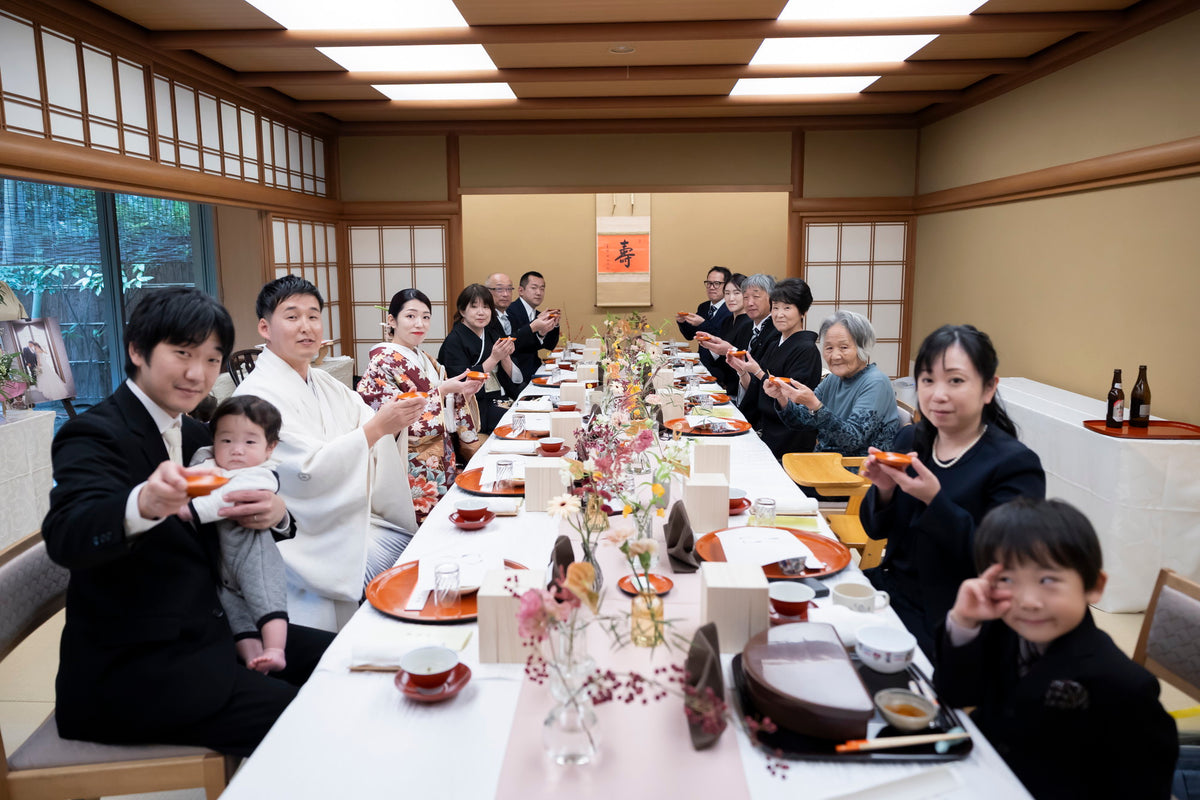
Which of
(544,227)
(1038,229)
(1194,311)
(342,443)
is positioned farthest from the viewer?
(544,227)

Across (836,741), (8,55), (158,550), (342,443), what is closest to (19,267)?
(8,55)

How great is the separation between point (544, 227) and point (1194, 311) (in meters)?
6.98

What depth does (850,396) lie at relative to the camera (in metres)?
3.41

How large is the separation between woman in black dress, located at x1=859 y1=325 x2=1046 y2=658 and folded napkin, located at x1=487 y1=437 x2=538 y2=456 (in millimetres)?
1438

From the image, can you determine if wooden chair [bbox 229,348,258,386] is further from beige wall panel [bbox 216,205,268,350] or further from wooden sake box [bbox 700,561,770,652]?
wooden sake box [bbox 700,561,770,652]

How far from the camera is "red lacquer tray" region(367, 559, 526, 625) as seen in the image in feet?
5.35

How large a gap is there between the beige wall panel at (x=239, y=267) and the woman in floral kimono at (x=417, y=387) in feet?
12.8

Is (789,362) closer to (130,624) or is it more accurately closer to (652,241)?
(130,624)

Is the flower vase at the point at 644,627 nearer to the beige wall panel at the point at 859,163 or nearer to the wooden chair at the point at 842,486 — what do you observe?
the wooden chair at the point at 842,486

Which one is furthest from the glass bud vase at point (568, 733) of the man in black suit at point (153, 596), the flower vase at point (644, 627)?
the man in black suit at point (153, 596)

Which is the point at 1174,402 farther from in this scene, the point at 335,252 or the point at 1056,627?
the point at 335,252

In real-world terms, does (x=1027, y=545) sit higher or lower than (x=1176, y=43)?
lower

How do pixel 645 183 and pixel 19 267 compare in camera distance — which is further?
pixel 645 183

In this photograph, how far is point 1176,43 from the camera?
390 centimetres
